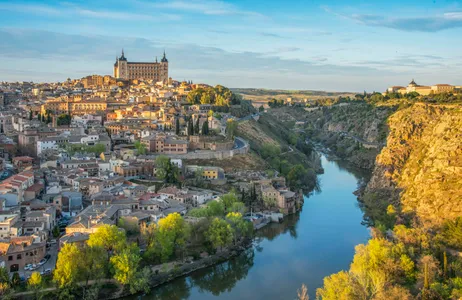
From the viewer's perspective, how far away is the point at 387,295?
11992 millimetres

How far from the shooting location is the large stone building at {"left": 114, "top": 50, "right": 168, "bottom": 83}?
58.9 meters

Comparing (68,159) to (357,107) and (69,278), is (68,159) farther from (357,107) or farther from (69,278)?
(357,107)

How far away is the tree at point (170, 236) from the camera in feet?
52.4

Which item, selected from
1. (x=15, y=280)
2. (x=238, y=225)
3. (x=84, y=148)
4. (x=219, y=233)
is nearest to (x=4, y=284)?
(x=15, y=280)

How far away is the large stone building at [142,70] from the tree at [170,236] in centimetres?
4401

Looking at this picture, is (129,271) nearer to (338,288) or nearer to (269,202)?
(338,288)

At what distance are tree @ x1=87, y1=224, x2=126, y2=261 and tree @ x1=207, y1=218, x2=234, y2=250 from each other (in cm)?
322

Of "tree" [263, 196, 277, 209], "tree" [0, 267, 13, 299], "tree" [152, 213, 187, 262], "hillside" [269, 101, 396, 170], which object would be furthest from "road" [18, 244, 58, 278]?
"hillside" [269, 101, 396, 170]

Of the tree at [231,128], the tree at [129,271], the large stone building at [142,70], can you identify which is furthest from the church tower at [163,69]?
the tree at [129,271]

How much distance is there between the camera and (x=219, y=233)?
17219mm

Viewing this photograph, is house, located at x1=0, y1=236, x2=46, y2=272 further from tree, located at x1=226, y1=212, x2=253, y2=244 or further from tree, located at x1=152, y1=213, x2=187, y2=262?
tree, located at x1=226, y1=212, x2=253, y2=244

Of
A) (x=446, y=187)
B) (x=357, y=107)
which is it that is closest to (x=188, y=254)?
(x=446, y=187)

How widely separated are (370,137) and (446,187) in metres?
23.4

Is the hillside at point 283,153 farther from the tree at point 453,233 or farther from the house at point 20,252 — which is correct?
the house at point 20,252
